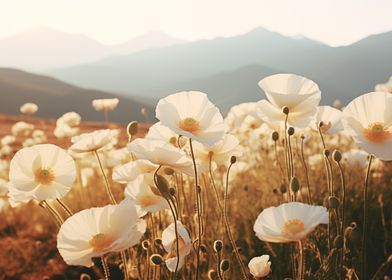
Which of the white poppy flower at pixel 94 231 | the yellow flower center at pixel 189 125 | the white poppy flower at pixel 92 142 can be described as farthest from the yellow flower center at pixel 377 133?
the white poppy flower at pixel 92 142

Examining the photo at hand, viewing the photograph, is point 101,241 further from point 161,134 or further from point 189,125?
point 161,134

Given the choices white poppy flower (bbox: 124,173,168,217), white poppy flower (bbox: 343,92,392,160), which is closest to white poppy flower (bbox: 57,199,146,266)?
white poppy flower (bbox: 124,173,168,217)

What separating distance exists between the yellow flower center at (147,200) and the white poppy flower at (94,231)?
0.30 metres

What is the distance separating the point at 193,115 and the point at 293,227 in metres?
0.56

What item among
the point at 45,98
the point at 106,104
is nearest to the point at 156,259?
the point at 106,104

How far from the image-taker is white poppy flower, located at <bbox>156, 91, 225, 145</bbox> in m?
1.55

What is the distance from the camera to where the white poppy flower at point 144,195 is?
1547 millimetres

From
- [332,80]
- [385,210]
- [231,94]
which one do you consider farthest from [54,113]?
[332,80]

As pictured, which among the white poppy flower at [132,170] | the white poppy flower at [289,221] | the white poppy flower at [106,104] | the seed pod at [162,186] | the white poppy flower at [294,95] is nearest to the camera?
the white poppy flower at [289,221]

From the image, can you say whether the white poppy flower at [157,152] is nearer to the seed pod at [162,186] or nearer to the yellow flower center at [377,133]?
the seed pod at [162,186]

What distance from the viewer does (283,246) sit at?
2561 mm

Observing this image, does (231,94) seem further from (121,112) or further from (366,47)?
(121,112)

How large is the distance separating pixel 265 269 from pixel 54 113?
52.5 metres

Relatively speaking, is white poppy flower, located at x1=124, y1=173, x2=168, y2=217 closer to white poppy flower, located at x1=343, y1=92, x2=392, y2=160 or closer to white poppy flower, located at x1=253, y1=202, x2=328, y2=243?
white poppy flower, located at x1=253, y1=202, x2=328, y2=243
